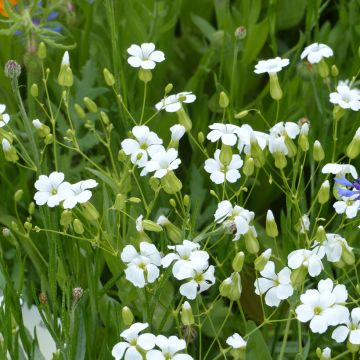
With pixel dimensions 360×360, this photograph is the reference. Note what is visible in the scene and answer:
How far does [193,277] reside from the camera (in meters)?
0.89

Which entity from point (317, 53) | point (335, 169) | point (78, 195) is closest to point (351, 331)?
point (335, 169)

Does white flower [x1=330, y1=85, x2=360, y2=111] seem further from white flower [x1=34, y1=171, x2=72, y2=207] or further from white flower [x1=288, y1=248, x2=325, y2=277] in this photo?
white flower [x1=34, y1=171, x2=72, y2=207]

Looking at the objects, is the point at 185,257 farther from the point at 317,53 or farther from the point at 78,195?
the point at 317,53

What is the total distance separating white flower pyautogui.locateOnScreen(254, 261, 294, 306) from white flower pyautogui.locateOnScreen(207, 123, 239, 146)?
0.14 meters

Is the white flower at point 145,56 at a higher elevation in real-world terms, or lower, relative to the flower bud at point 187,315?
higher

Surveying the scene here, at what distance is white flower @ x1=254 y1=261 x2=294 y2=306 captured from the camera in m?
0.89

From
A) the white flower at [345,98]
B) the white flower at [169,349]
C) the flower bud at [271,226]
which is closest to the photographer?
the white flower at [169,349]

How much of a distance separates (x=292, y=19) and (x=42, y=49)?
26.2 inches

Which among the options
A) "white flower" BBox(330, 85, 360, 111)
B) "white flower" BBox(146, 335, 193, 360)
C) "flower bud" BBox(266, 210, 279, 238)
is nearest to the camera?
"white flower" BBox(146, 335, 193, 360)

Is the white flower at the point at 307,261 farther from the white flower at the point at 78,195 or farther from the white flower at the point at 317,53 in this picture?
the white flower at the point at 317,53

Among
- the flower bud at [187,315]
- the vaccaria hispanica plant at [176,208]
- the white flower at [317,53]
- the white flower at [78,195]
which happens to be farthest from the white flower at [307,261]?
the white flower at [317,53]

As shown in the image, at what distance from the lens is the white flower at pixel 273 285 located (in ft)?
2.91

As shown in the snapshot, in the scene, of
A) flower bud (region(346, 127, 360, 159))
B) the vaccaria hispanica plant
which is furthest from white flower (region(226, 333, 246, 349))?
flower bud (region(346, 127, 360, 159))

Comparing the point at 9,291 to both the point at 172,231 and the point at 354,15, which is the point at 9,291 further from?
the point at 354,15
